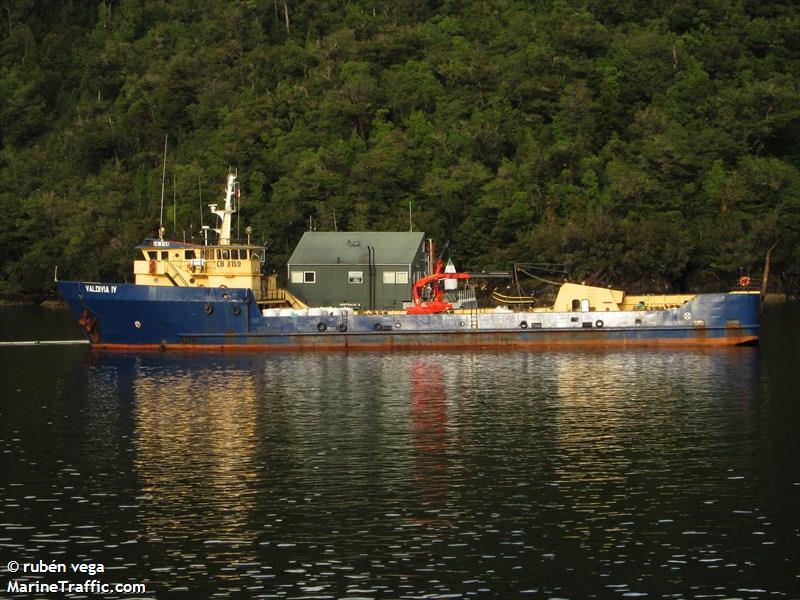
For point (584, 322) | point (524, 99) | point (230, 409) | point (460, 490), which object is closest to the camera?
point (460, 490)

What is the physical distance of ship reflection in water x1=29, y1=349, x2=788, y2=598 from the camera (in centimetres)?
3331

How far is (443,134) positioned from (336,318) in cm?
5762

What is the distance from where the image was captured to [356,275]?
8894 centimetres

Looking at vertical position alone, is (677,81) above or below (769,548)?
above

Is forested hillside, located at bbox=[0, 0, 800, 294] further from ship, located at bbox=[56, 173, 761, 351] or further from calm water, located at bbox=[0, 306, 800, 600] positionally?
calm water, located at bbox=[0, 306, 800, 600]

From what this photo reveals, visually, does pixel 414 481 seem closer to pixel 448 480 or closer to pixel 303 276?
pixel 448 480

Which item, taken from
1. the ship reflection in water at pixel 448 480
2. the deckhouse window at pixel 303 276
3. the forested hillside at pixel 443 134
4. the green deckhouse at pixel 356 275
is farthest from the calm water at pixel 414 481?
the forested hillside at pixel 443 134

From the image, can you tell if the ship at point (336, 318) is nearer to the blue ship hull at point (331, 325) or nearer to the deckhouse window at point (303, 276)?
the blue ship hull at point (331, 325)

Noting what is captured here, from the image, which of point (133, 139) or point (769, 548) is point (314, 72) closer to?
point (133, 139)

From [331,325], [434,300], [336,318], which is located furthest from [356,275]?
[331,325]

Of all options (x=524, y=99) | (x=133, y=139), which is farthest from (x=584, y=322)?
(x=133, y=139)

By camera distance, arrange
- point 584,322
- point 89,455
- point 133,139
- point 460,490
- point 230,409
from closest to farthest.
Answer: point 460,490 → point 89,455 → point 230,409 → point 584,322 → point 133,139

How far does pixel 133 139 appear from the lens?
6127 inches

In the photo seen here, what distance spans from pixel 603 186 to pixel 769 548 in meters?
98.3
